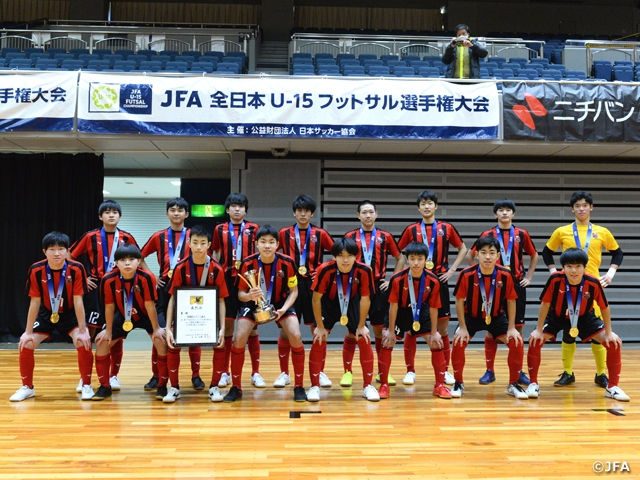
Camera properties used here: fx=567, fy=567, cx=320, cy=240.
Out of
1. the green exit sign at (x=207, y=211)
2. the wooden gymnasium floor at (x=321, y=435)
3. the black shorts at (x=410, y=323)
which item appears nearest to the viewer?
the wooden gymnasium floor at (x=321, y=435)

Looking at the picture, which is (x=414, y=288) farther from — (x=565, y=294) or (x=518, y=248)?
(x=518, y=248)

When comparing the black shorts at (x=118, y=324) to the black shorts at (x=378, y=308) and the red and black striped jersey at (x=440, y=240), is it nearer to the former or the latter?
the black shorts at (x=378, y=308)

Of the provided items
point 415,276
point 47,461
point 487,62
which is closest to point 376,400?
point 415,276

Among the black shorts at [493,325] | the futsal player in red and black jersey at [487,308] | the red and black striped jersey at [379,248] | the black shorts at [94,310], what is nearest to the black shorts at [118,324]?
the black shorts at [94,310]

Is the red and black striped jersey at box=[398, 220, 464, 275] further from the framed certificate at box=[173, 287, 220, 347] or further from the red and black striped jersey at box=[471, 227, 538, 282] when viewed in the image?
the framed certificate at box=[173, 287, 220, 347]

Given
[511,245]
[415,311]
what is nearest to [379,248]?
[415,311]

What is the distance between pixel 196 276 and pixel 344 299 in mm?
1247

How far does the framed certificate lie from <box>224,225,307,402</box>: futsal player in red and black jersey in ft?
0.81

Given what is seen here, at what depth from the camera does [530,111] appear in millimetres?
8023

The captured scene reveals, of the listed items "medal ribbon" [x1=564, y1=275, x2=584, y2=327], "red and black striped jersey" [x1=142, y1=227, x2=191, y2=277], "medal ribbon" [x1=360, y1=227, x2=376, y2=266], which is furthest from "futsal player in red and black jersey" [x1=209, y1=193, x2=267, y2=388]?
"medal ribbon" [x1=564, y1=275, x2=584, y2=327]

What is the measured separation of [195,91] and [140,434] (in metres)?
5.25

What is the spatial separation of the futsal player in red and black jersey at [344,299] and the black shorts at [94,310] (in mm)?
2044

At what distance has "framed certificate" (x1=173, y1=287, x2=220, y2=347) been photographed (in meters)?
4.45

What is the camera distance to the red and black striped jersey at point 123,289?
470cm
